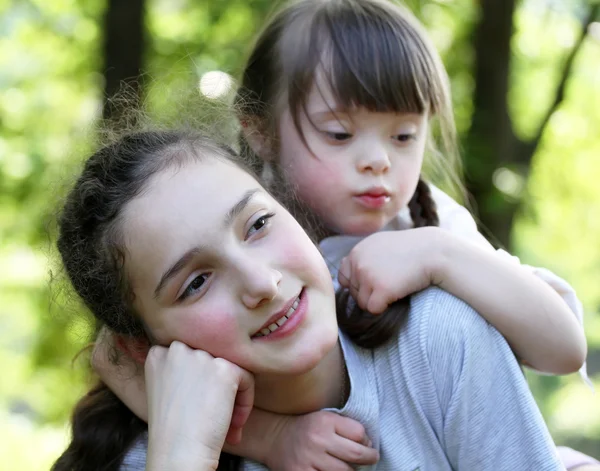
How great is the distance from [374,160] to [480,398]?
0.73 metres

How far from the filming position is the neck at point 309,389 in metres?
2.00

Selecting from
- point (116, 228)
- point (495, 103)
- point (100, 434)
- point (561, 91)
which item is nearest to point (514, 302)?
point (116, 228)

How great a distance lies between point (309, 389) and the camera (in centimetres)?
201

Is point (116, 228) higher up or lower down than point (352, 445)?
higher up

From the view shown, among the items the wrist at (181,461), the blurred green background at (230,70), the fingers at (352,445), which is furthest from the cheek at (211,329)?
the blurred green background at (230,70)

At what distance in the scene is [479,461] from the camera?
1853 mm

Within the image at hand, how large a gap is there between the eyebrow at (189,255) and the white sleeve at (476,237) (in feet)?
2.13

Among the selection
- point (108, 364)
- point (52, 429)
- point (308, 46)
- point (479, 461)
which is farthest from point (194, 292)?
point (52, 429)

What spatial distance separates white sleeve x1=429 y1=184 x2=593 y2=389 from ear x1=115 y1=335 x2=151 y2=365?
2.97 feet

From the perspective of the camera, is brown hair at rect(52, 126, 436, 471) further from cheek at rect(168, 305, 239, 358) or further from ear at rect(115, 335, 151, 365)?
cheek at rect(168, 305, 239, 358)

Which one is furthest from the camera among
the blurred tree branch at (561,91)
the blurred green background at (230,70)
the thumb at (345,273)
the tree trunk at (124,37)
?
the blurred tree branch at (561,91)

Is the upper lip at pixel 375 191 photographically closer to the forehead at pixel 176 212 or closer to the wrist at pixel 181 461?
the forehead at pixel 176 212

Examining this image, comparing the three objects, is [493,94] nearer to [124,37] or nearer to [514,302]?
[124,37]

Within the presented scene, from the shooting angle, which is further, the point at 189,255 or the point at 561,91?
the point at 561,91
